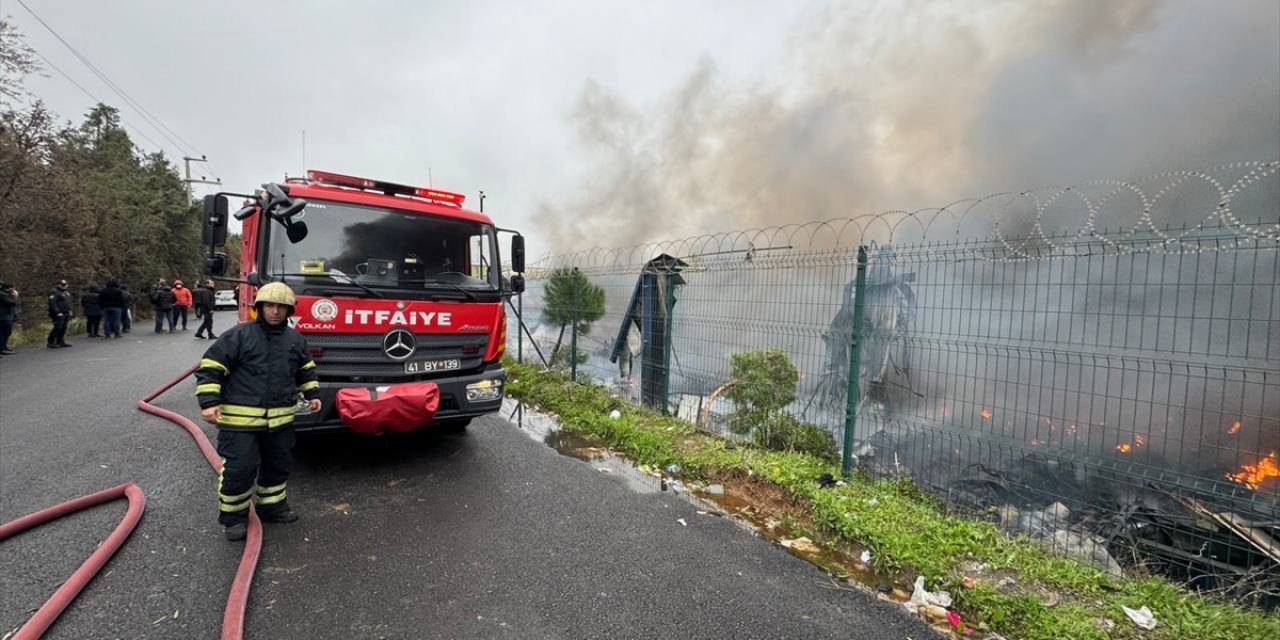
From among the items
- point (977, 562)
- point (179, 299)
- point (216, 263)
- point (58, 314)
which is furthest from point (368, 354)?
point (179, 299)

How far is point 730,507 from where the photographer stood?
3857mm

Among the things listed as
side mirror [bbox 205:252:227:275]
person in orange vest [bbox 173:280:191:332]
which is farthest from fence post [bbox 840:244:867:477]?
person in orange vest [bbox 173:280:191:332]

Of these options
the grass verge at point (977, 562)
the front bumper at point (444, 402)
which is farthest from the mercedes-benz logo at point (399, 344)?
the grass verge at point (977, 562)

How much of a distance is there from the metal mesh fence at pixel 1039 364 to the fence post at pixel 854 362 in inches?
0.6

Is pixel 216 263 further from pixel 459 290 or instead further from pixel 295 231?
pixel 459 290

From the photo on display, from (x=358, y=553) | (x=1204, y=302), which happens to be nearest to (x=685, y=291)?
(x=358, y=553)

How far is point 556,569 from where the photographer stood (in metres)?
2.88

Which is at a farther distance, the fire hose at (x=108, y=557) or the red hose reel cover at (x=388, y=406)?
the red hose reel cover at (x=388, y=406)

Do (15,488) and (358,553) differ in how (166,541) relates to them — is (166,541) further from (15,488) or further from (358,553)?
(15,488)

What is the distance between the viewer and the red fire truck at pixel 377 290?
377cm

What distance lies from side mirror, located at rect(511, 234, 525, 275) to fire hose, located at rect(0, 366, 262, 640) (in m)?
2.87

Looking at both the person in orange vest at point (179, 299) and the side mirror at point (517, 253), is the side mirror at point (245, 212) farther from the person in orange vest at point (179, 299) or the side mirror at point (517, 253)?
the person in orange vest at point (179, 299)

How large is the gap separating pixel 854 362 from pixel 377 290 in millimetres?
3609

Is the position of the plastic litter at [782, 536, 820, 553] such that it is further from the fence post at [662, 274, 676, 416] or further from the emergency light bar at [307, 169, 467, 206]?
the emergency light bar at [307, 169, 467, 206]
